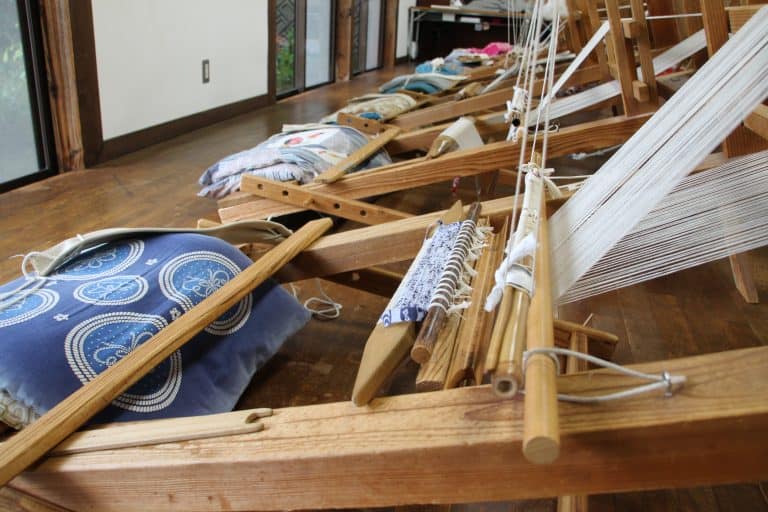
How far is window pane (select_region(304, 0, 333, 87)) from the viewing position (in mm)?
5789

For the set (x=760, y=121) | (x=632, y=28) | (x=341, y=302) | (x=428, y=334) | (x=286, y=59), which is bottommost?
(x=341, y=302)

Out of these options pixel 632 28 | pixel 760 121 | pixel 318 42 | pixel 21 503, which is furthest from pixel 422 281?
pixel 318 42

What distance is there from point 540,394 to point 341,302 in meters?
1.29

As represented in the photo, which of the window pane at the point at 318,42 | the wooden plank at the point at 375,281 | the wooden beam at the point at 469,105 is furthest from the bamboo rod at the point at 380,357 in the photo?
the window pane at the point at 318,42

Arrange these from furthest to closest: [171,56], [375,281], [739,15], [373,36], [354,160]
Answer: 1. [373,36]
2. [171,56]
3. [354,160]
4. [375,281]
5. [739,15]

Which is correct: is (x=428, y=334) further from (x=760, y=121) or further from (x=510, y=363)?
(x=760, y=121)

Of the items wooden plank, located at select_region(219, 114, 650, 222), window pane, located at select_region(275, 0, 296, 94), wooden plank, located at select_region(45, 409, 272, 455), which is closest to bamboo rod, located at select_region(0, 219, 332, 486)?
wooden plank, located at select_region(45, 409, 272, 455)

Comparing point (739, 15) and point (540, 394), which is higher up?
point (739, 15)

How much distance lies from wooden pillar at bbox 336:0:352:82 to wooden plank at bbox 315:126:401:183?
3.89 meters

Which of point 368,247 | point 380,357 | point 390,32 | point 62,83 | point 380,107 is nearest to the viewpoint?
point 380,357

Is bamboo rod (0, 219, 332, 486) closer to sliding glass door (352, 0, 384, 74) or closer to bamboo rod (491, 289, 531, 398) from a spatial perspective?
bamboo rod (491, 289, 531, 398)

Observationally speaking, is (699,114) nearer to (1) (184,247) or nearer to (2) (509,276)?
(2) (509,276)

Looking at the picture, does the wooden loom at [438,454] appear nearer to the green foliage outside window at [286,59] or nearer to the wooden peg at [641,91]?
the wooden peg at [641,91]

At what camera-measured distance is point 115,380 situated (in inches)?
36.9
